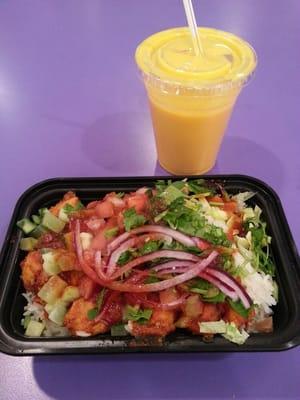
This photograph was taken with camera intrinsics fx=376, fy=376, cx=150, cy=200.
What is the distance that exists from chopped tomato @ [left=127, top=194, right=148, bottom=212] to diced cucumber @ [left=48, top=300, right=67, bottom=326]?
0.33 metres

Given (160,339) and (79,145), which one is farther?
(79,145)

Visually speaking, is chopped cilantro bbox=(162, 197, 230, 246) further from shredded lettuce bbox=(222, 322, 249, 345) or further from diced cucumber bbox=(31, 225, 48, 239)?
diced cucumber bbox=(31, 225, 48, 239)

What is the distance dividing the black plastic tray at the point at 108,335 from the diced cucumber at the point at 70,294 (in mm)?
111

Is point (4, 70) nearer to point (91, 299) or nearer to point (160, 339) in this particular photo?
point (91, 299)

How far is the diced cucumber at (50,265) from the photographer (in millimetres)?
1009

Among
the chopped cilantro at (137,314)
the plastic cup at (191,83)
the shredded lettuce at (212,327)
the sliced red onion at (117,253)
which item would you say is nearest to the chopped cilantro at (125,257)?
the sliced red onion at (117,253)

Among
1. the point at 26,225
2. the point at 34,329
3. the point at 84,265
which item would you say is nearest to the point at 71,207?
the point at 26,225

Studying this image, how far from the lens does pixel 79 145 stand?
1.56m

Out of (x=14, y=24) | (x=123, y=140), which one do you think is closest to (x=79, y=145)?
(x=123, y=140)

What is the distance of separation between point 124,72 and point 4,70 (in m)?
0.61

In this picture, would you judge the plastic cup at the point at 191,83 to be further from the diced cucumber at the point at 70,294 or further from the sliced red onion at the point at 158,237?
the diced cucumber at the point at 70,294

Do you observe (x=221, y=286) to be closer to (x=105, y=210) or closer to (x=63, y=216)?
(x=105, y=210)

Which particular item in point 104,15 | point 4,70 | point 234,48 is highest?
point 234,48

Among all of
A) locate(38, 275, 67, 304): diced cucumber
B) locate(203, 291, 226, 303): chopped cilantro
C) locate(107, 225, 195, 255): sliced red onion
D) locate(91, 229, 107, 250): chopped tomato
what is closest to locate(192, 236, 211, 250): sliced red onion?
locate(107, 225, 195, 255): sliced red onion
